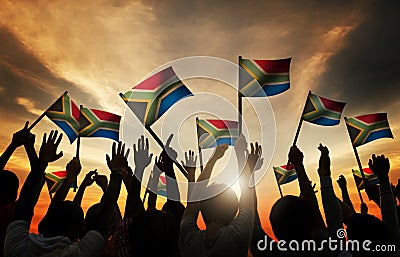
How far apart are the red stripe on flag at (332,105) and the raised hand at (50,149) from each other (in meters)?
9.87

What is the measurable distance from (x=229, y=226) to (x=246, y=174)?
2.04 ft

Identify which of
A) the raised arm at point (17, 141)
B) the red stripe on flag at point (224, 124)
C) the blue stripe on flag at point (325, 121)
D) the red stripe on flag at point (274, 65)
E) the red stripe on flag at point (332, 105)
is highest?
the red stripe on flag at point (274, 65)

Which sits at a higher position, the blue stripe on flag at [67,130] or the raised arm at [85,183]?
the blue stripe on flag at [67,130]

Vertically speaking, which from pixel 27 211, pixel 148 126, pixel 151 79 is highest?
pixel 151 79

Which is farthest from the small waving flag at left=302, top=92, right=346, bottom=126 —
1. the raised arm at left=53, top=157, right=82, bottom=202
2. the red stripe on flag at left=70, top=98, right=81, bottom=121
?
the raised arm at left=53, top=157, right=82, bottom=202

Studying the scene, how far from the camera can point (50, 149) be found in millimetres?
3438

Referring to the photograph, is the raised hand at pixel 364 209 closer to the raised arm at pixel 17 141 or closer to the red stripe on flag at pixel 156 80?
the red stripe on flag at pixel 156 80

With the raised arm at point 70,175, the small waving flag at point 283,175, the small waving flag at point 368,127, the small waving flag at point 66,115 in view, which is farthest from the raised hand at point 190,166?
the small waving flag at point 283,175

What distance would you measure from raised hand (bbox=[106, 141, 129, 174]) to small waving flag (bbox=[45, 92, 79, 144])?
7.64 metres

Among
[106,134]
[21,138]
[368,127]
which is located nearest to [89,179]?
[21,138]

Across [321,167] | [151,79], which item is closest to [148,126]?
[151,79]

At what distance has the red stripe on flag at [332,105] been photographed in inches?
452

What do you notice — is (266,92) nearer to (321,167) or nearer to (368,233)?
(321,167)

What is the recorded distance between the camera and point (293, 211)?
315 centimetres
